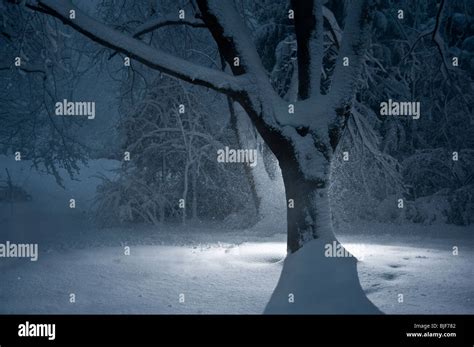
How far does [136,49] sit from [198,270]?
3446 mm

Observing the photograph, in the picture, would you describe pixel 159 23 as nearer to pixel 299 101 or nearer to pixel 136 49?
pixel 136 49

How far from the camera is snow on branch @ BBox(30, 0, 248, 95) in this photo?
7.14 metres

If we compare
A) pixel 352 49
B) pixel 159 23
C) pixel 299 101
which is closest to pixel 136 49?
pixel 299 101

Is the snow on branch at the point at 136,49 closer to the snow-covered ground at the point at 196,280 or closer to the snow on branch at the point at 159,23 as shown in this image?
the snow on branch at the point at 159,23

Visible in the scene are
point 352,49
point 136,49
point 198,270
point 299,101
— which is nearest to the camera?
point 136,49

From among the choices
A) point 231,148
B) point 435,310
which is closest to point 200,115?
point 231,148

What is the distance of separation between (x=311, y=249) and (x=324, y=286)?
1.03 meters

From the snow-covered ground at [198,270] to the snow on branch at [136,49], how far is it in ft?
9.43

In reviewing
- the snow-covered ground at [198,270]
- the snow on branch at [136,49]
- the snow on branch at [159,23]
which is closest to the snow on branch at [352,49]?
the snow on branch at [136,49]

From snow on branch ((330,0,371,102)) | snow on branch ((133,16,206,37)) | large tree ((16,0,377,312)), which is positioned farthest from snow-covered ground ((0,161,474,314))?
snow on branch ((133,16,206,37))

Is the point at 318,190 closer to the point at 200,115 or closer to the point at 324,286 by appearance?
the point at 324,286

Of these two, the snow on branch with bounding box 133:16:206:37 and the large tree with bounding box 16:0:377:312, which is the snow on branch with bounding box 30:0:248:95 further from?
the snow on branch with bounding box 133:16:206:37

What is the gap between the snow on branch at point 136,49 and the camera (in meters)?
7.14

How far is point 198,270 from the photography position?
26.0 feet
